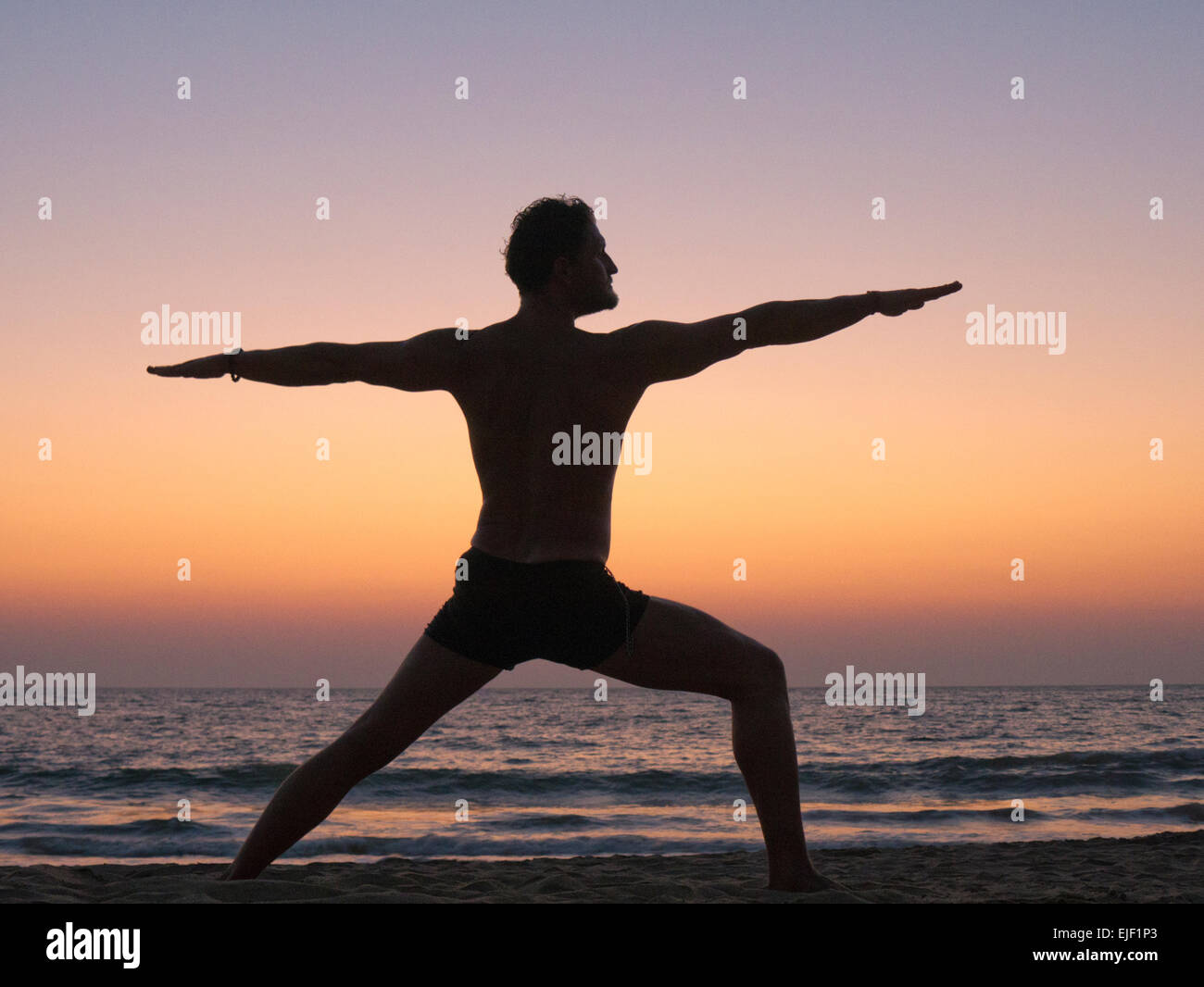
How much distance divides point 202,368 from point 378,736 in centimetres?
117

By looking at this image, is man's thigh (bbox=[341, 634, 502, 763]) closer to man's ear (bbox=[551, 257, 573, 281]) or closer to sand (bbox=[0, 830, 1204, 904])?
sand (bbox=[0, 830, 1204, 904])

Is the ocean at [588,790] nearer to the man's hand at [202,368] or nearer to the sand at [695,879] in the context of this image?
the sand at [695,879]

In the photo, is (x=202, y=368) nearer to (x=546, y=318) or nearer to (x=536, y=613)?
(x=546, y=318)

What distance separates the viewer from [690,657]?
10.0 ft

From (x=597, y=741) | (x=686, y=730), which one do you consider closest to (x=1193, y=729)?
(x=686, y=730)

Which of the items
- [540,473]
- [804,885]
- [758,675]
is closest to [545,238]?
[540,473]

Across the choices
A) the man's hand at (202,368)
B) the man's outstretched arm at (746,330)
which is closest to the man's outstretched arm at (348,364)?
the man's hand at (202,368)

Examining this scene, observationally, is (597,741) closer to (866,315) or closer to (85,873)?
(85,873)

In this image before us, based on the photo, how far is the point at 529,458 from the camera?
295 cm

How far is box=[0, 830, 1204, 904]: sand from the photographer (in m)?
3.51

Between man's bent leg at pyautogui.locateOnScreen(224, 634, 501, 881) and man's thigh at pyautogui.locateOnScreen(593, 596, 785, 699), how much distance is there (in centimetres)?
42

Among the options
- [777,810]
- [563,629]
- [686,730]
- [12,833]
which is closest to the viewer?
[563,629]

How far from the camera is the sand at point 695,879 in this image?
3.51 metres
